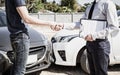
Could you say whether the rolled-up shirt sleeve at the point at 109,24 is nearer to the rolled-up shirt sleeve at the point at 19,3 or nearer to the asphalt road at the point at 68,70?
the rolled-up shirt sleeve at the point at 19,3

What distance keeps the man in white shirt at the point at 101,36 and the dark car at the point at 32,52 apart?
1696mm

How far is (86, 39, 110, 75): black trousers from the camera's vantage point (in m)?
3.83

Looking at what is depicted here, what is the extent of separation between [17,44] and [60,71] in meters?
3.92

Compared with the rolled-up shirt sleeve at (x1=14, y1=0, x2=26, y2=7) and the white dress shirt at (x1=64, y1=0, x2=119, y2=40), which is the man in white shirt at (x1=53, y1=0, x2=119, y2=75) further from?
the rolled-up shirt sleeve at (x1=14, y1=0, x2=26, y2=7)

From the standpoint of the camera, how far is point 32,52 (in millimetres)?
5805

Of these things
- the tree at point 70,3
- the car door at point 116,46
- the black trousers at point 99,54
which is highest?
the black trousers at point 99,54

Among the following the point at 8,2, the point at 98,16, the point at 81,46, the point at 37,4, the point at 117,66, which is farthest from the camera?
the point at 37,4

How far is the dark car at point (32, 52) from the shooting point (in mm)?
5379

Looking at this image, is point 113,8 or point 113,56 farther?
point 113,56

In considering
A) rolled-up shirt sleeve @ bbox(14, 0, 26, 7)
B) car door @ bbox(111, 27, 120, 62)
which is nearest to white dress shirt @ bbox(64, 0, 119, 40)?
rolled-up shirt sleeve @ bbox(14, 0, 26, 7)

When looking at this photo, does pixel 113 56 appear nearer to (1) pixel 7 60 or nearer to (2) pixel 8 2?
(1) pixel 7 60

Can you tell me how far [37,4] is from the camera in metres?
41.2

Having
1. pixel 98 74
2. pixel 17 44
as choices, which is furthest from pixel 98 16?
pixel 17 44

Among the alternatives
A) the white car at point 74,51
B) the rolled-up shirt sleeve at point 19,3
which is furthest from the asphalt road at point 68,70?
the rolled-up shirt sleeve at point 19,3
